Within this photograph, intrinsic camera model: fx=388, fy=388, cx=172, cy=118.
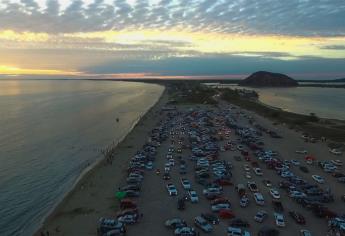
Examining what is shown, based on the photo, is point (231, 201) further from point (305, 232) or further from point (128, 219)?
point (128, 219)

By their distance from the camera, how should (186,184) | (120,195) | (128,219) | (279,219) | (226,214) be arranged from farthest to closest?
1. (186,184)
2. (120,195)
3. (226,214)
4. (128,219)
5. (279,219)

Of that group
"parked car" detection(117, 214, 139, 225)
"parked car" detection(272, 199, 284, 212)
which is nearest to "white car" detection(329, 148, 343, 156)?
"parked car" detection(272, 199, 284, 212)

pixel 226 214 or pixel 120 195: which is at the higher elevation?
pixel 226 214

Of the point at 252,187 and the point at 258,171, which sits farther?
the point at 258,171

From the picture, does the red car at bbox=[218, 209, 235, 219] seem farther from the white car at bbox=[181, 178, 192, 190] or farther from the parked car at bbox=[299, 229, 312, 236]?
the white car at bbox=[181, 178, 192, 190]

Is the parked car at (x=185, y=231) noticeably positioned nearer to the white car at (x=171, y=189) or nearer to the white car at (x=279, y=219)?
the white car at (x=279, y=219)

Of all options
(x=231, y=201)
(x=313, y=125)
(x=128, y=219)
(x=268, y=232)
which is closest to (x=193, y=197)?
(x=231, y=201)

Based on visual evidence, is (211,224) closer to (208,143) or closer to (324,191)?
(324,191)
